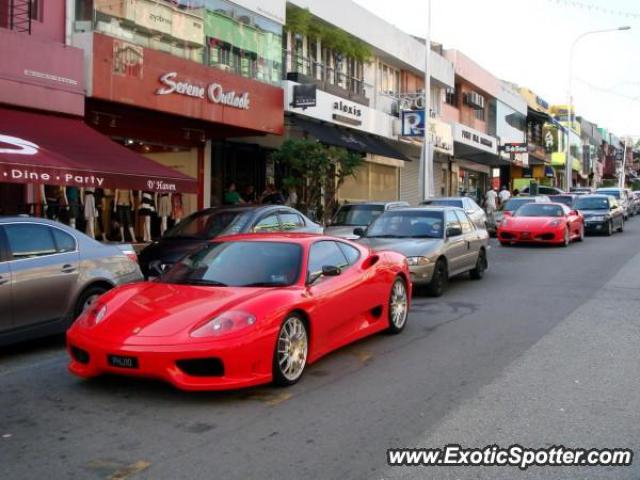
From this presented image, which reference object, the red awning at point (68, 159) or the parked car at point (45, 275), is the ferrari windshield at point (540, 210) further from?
the parked car at point (45, 275)

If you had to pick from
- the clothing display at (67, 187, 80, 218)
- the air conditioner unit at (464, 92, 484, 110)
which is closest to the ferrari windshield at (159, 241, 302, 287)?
the clothing display at (67, 187, 80, 218)

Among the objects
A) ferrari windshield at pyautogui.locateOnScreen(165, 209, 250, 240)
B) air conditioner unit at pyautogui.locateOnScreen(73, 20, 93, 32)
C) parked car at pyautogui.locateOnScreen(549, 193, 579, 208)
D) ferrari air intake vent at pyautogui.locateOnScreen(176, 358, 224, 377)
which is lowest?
ferrari air intake vent at pyautogui.locateOnScreen(176, 358, 224, 377)

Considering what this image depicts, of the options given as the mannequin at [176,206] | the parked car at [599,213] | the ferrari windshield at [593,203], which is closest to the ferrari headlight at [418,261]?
the mannequin at [176,206]

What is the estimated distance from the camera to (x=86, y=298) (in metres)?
8.00

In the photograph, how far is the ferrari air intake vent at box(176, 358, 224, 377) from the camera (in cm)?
541

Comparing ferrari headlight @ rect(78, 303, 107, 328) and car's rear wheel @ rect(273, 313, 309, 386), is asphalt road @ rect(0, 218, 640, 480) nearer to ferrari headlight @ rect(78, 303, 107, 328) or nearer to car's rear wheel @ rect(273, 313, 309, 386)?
car's rear wheel @ rect(273, 313, 309, 386)

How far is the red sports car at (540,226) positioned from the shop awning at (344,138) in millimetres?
5624

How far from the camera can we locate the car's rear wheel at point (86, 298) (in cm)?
780

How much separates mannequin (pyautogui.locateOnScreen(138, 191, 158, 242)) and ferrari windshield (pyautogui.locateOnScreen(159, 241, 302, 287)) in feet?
38.4

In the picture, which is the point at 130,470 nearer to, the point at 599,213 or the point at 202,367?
the point at 202,367

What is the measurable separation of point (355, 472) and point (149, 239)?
1600cm

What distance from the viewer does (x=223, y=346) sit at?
17.8ft

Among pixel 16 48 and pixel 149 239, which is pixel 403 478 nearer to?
pixel 16 48

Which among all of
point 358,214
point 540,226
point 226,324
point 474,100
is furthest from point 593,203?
point 226,324
